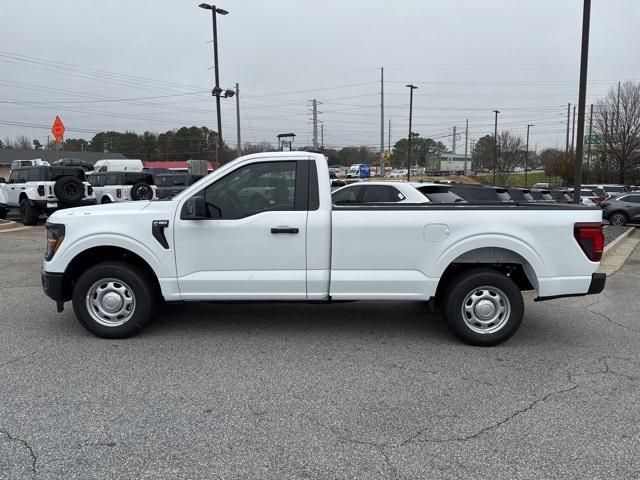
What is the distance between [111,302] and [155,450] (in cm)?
239

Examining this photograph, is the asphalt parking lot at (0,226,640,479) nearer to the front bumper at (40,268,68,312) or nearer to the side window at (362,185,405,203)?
the front bumper at (40,268,68,312)

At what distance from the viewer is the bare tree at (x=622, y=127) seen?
5228 centimetres

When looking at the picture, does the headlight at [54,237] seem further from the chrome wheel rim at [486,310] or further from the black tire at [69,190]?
the black tire at [69,190]

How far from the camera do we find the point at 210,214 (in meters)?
5.15

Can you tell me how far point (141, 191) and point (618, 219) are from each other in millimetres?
18939

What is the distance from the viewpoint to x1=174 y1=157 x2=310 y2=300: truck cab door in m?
5.11

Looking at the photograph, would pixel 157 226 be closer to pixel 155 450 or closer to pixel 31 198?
pixel 155 450

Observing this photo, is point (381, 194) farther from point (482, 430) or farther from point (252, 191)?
point (482, 430)

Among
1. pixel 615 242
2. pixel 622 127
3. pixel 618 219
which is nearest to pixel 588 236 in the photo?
pixel 615 242

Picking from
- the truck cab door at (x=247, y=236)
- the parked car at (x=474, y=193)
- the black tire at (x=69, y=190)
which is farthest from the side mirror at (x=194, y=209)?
the black tire at (x=69, y=190)

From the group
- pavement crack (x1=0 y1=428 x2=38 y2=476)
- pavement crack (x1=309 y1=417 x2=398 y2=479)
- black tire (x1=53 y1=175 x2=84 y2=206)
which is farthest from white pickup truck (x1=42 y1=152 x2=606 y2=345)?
black tire (x1=53 y1=175 x2=84 y2=206)

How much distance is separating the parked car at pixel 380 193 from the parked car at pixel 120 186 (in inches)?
343

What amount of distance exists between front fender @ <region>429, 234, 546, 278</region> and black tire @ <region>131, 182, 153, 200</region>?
14.8m

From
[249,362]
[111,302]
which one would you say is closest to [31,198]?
[111,302]
